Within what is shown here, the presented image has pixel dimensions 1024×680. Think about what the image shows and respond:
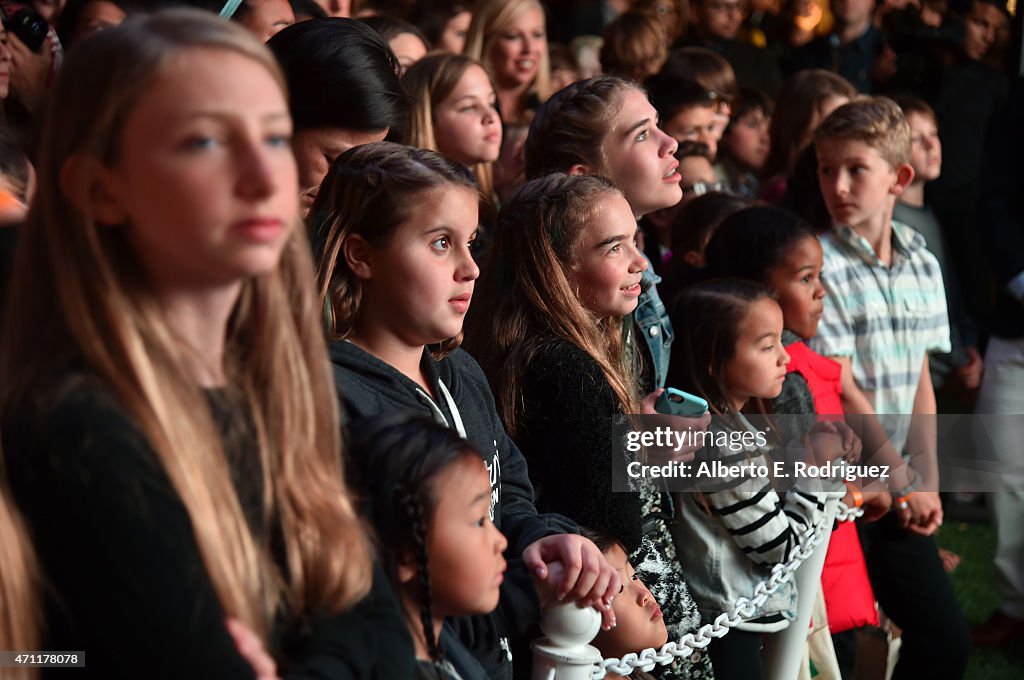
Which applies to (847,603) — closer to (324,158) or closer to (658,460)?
(658,460)

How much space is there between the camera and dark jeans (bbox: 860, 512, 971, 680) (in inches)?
144

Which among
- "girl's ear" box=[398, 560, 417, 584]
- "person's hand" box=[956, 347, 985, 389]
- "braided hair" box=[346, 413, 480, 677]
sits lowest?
"person's hand" box=[956, 347, 985, 389]

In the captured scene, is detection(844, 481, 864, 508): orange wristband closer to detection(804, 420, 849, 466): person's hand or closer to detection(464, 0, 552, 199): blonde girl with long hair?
detection(804, 420, 849, 466): person's hand

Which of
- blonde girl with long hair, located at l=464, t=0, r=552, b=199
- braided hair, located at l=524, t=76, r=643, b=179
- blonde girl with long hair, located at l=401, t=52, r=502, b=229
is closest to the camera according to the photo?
braided hair, located at l=524, t=76, r=643, b=179

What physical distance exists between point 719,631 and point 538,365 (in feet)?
2.13

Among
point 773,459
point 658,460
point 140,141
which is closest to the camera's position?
point 140,141

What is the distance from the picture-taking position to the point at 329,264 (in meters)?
2.26

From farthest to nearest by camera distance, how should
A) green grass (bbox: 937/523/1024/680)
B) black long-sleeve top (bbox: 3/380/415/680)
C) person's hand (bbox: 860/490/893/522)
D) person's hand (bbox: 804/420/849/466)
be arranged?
green grass (bbox: 937/523/1024/680), person's hand (bbox: 860/490/893/522), person's hand (bbox: 804/420/849/466), black long-sleeve top (bbox: 3/380/415/680)

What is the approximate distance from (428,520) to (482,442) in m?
0.49

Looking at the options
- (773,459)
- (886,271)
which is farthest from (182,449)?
(886,271)

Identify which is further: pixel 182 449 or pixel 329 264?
pixel 329 264

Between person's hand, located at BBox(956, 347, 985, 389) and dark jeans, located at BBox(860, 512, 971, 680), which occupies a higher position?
dark jeans, located at BBox(860, 512, 971, 680)

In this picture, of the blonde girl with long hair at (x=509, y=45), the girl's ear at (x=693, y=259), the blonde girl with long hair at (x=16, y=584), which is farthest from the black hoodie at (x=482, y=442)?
the blonde girl with long hair at (x=509, y=45)

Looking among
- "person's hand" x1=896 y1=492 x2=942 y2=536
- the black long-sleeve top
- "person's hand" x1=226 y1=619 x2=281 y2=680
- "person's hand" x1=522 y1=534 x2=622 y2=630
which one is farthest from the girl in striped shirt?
the black long-sleeve top
